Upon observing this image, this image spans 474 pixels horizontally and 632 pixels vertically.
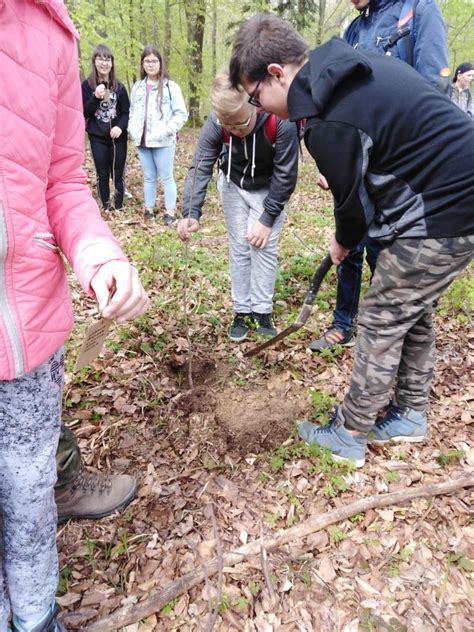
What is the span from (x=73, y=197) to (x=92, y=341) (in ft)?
1.69

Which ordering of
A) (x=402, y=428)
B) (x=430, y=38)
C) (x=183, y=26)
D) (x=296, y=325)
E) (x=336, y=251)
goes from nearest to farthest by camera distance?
1. (x=336, y=251)
2. (x=402, y=428)
3. (x=430, y=38)
4. (x=296, y=325)
5. (x=183, y=26)

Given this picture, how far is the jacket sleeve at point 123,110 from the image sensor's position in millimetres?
6973

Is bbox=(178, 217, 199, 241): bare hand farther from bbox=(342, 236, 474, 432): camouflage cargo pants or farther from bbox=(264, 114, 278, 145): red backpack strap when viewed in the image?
bbox=(342, 236, 474, 432): camouflage cargo pants

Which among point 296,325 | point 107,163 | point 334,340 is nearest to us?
point 296,325

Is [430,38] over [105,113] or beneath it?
over

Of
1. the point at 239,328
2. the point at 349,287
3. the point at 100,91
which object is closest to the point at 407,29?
the point at 349,287

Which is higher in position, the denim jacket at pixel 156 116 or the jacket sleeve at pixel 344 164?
the jacket sleeve at pixel 344 164

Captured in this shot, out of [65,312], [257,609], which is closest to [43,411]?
[65,312]

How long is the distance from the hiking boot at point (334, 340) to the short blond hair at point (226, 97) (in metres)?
2.00

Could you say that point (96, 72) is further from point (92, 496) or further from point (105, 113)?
point (92, 496)

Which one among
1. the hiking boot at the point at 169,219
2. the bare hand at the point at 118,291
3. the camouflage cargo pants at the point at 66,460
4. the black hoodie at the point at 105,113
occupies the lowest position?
the hiking boot at the point at 169,219

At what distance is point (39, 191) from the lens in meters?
1.29

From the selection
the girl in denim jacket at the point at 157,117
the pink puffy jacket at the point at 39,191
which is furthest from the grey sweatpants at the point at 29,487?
the girl in denim jacket at the point at 157,117

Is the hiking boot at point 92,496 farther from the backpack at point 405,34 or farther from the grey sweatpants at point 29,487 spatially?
the backpack at point 405,34
